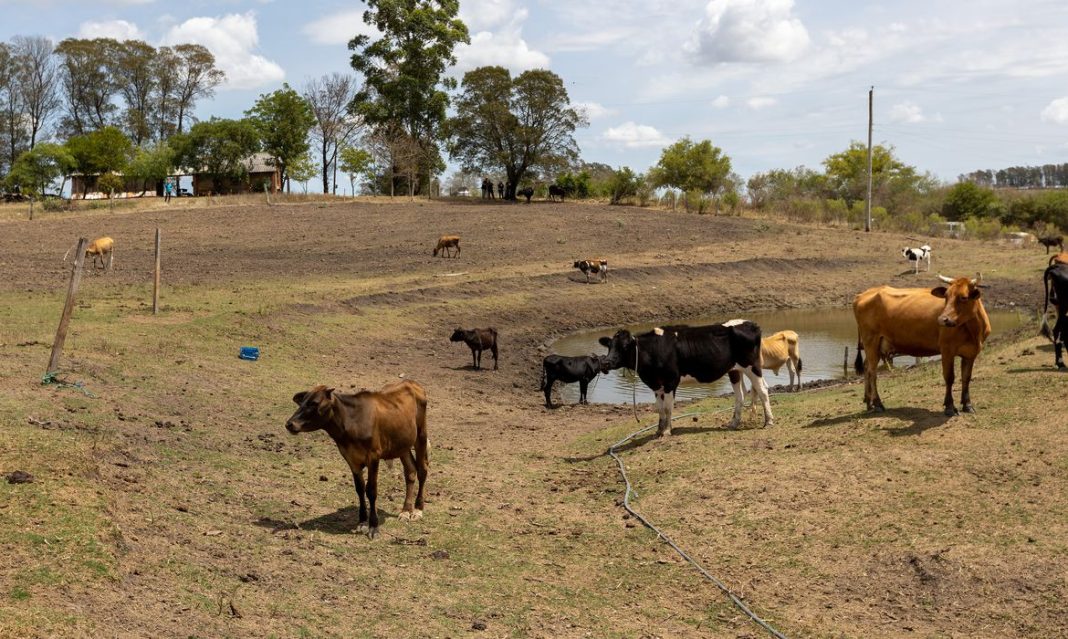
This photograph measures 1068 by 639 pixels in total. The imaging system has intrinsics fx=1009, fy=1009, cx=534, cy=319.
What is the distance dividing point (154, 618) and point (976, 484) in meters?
8.46

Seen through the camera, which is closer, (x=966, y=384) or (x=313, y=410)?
(x=313, y=410)

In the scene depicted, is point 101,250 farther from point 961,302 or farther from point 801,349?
point 961,302

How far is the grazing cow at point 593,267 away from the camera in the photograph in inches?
1564

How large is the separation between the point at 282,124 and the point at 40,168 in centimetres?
1744

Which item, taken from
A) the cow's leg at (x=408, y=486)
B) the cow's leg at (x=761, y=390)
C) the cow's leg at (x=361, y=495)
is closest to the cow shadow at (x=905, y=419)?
the cow's leg at (x=761, y=390)

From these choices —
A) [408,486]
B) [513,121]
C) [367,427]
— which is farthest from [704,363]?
[513,121]

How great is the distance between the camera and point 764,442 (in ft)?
45.5

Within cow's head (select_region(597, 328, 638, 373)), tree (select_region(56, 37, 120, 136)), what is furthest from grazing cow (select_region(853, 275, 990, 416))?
tree (select_region(56, 37, 120, 136))

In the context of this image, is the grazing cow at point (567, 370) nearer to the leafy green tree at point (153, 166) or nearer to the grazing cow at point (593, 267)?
the grazing cow at point (593, 267)

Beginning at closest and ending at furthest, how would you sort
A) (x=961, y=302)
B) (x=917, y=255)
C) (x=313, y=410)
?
(x=313, y=410) < (x=961, y=302) < (x=917, y=255)

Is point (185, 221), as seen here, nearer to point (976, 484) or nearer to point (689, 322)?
point (689, 322)

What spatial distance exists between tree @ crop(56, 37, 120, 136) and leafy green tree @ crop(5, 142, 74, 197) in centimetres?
1695

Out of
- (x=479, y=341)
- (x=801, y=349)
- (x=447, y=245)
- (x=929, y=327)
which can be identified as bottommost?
(x=801, y=349)

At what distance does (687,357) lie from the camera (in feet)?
50.5
